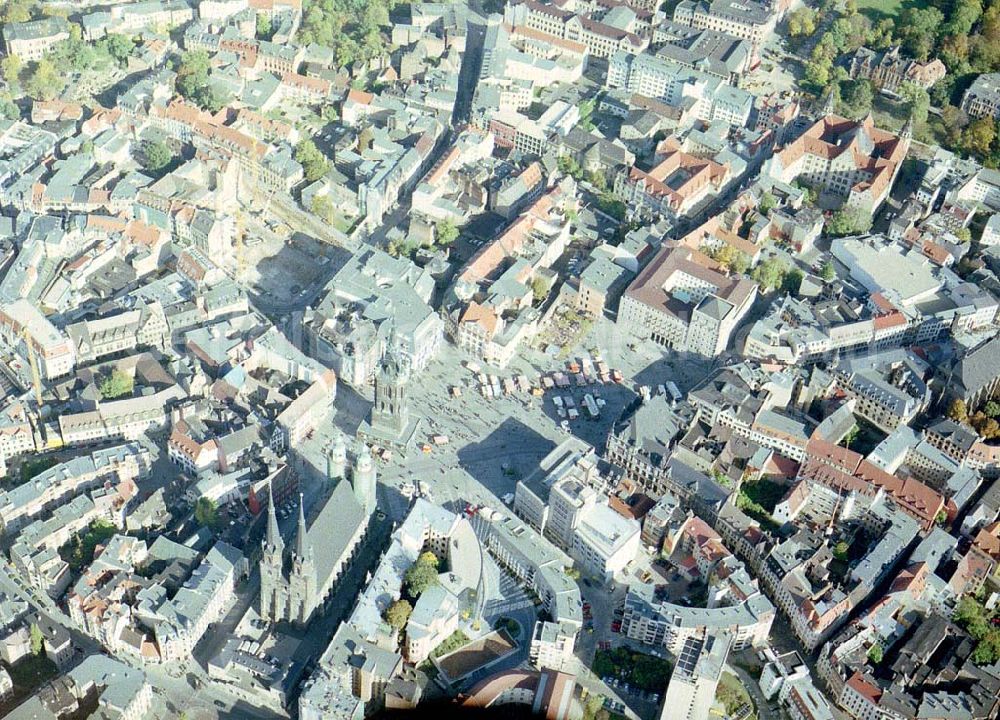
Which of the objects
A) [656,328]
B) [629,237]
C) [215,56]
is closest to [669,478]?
[656,328]

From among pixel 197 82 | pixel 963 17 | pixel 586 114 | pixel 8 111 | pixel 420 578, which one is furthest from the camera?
pixel 963 17

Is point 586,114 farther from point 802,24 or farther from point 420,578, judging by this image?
point 420,578

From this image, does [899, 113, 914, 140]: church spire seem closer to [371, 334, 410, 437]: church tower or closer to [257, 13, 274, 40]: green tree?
[371, 334, 410, 437]: church tower

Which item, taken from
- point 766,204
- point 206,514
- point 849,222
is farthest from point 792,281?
point 206,514

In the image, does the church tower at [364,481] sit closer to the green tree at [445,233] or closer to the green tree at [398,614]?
the green tree at [398,614]

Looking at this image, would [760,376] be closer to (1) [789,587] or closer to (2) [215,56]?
(1) [789,587]

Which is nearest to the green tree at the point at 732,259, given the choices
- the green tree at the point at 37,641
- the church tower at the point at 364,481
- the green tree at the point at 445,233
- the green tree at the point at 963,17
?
the green tree at the point at 445,233

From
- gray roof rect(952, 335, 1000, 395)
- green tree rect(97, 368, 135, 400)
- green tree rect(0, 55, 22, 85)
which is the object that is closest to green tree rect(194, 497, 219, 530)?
green tree rect(97, 368, 135, 400)
